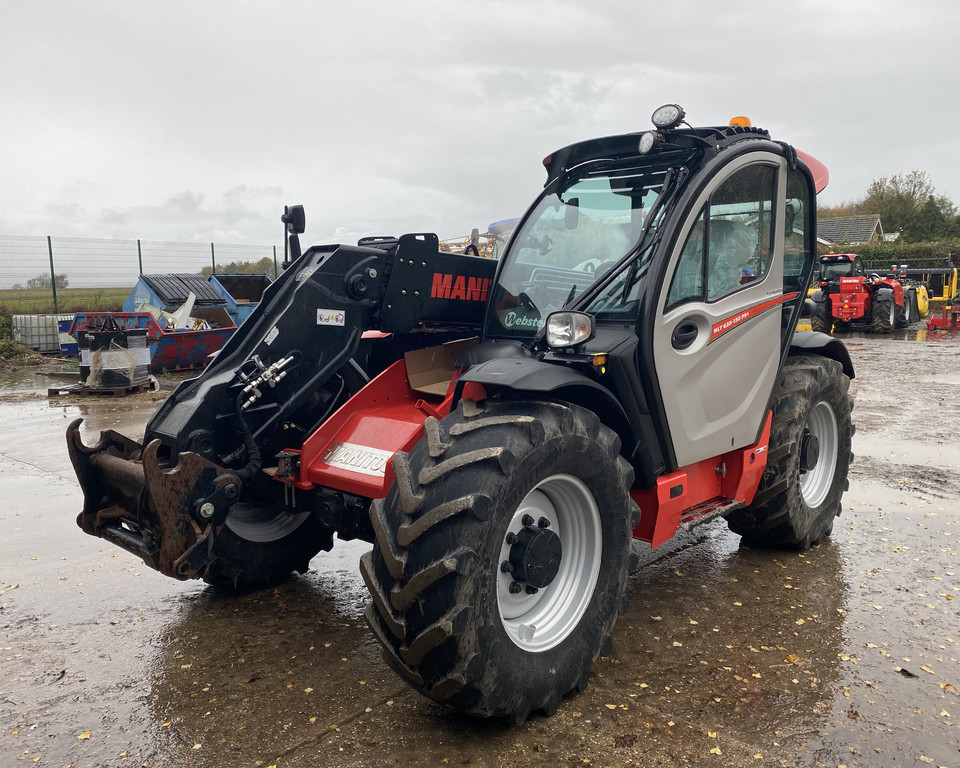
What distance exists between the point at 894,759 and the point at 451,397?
224 centimetres

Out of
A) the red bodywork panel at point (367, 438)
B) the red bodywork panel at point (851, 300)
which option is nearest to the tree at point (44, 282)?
the red bodywork panel at point (367, 438)

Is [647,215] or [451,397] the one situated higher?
[647,215]

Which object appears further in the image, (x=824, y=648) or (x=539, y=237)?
(x=539, y=237)

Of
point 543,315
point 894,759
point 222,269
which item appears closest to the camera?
point 894,759

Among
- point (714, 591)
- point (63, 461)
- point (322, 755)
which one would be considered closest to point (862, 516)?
point (714, 591)

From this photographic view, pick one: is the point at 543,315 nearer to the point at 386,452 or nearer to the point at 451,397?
the point at 451,397

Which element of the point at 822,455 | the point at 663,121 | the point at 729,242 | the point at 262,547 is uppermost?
the point at 663,121

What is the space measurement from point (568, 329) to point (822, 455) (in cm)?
297

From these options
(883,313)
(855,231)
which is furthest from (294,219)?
(855,231)

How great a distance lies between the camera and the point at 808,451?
4898 millimetres

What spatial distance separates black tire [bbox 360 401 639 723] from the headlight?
31 cm

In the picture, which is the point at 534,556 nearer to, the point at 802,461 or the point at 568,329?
the point at 568,329

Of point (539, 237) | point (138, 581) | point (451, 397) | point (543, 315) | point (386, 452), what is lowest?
point (138, 581)

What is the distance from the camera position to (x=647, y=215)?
3637mm
